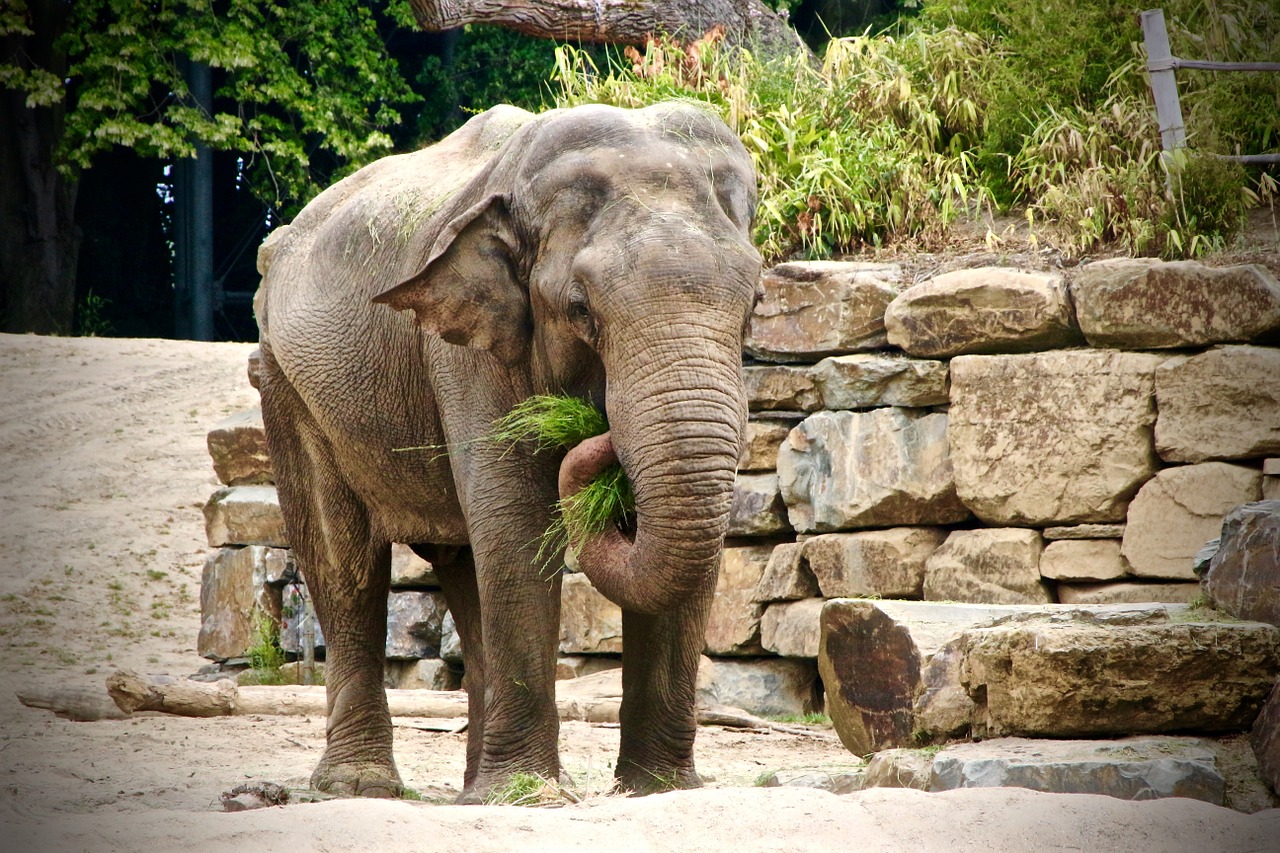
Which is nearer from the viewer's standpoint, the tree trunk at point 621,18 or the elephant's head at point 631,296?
the elephant's head at point 631,296

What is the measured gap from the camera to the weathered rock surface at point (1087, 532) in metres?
7.65

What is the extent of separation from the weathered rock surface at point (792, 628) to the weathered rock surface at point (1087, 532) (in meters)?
1.37

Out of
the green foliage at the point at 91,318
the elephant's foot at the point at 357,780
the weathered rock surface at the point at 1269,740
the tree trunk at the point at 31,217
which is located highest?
the tree trunk at the point at 31,217

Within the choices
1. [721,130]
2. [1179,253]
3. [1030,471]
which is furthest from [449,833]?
[1179,253]

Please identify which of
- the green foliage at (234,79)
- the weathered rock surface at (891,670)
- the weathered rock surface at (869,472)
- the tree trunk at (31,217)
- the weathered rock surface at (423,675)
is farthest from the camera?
the tree trunk at (31,217)

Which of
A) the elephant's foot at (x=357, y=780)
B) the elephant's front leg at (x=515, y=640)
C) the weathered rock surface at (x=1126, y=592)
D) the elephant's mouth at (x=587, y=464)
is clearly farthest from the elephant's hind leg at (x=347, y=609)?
the weathered rock surface at (x=1126, y=592)

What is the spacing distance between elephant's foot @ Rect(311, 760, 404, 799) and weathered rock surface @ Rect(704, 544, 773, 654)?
2.92m

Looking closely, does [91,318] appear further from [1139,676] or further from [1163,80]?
[1139,676]

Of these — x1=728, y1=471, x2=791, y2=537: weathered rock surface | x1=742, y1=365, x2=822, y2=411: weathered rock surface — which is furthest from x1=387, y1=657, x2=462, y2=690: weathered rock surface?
x1=742, y1=365, x2=822, y2=411: weathered rock surface

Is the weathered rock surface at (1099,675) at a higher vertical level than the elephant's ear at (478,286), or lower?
lower

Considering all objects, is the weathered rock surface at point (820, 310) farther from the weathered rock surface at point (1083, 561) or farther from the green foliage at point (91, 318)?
the green foliage at point (91, 318)

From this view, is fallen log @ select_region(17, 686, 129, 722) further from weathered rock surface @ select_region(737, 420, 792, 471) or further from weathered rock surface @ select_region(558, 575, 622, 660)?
weathered rock surface @ select_region(737, 420, 792, 471)

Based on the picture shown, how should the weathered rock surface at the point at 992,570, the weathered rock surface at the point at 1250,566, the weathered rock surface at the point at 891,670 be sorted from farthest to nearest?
1. the weathered rock surface at the point at 992,570
2. the weathered rock surface at the point at 891,670
3. the weathered rock surface at the point at 1250,566

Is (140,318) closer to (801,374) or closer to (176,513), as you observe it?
(176,513)
